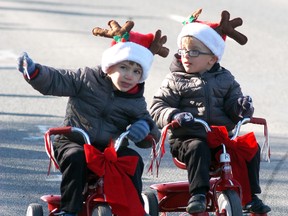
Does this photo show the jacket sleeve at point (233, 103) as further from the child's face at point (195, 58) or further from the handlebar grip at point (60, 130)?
the handlebar grip at point (60, 130)

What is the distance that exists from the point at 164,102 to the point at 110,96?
0.48 metres

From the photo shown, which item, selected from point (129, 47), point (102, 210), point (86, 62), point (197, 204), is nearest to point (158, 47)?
point (129, 47)

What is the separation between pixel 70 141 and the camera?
6.38m

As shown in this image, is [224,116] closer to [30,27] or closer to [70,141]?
[70,141]

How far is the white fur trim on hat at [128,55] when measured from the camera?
6.37 meters

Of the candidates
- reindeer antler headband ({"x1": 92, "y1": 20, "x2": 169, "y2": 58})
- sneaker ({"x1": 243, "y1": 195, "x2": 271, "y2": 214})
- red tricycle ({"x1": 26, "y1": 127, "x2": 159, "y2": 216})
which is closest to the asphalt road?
sneaker ({"x1": 243, "y1": 195, "x2": 271, "y2": 214})

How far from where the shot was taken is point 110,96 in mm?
6391

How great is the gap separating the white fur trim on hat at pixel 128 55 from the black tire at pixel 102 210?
86 cm

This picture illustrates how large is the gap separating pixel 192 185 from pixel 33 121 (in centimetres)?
430

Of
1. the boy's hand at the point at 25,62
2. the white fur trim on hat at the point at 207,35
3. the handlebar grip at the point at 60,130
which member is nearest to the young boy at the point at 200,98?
the white fur trim on hat at the point at 207,35

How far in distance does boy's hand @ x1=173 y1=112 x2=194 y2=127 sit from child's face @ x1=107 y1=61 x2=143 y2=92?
1.10 feet

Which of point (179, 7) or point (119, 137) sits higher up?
point (179, 7)

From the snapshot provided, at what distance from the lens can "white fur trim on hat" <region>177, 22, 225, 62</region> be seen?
6.80m

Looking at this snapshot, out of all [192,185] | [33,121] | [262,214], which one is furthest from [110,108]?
[33,121]
